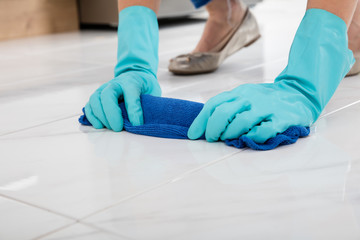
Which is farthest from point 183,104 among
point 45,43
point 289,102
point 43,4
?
point 43,4

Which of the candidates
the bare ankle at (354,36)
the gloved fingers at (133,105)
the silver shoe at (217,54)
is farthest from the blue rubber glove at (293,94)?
the silver shoe at (217,54)

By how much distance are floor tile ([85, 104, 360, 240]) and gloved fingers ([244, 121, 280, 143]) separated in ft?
0.10

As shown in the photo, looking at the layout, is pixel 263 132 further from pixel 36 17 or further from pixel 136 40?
pixel 36 17

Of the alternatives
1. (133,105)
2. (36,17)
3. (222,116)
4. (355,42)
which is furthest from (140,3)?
(36,17)

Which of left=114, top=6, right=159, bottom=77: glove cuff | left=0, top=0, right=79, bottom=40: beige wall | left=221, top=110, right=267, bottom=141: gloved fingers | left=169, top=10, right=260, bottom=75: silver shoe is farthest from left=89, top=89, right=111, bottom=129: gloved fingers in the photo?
left=0, top=0, right=79, bottom=40: beige wall

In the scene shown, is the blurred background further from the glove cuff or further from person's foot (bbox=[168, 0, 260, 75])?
the glove cuff

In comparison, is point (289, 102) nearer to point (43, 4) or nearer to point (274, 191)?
point (274, 191)

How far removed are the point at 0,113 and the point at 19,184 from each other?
0.47 m

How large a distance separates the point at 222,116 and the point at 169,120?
0.13 metres

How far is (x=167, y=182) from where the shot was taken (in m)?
0.74

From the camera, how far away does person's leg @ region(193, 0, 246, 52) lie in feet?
5.26

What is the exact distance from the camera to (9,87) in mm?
1460

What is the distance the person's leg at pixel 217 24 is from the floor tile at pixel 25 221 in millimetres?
1004

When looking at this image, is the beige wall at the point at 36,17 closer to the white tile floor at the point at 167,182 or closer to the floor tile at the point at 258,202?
the white tile floor at the point at 167,182
